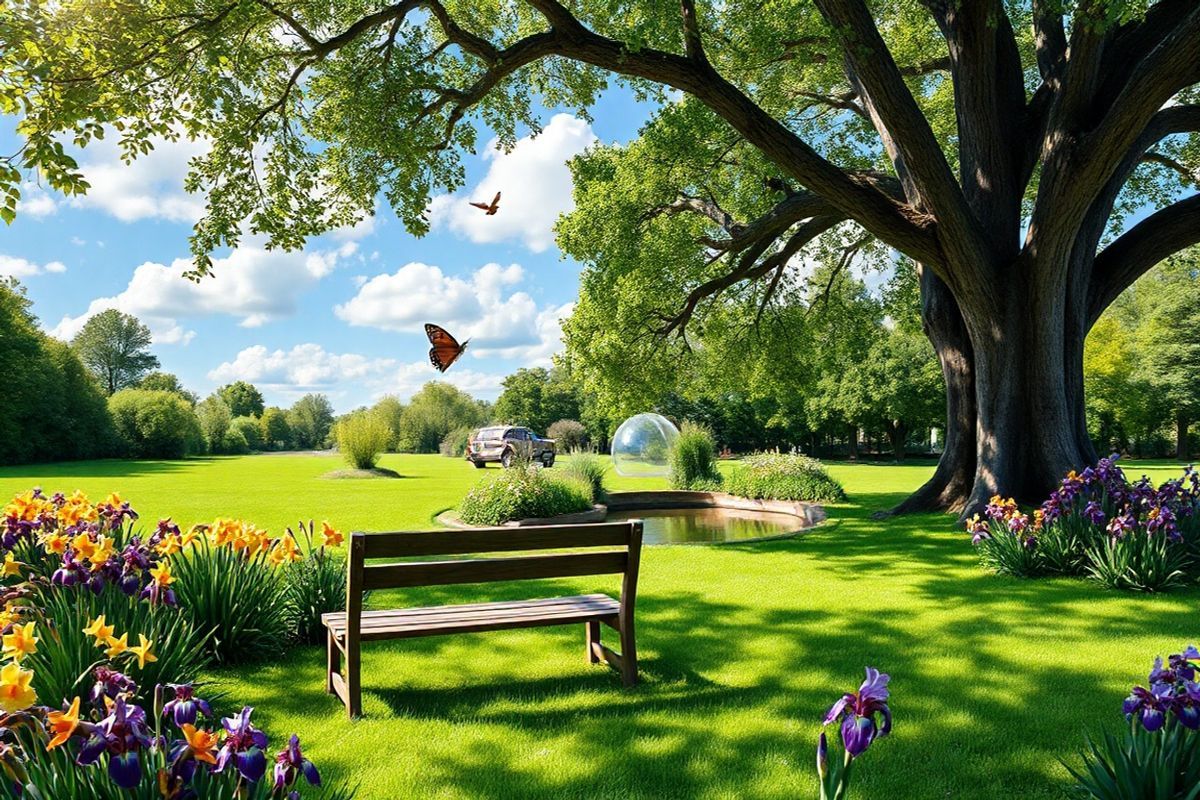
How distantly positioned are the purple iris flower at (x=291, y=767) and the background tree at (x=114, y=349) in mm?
87090

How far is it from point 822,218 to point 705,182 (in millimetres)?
2195

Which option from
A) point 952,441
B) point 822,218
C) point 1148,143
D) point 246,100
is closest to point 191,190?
point 246,100

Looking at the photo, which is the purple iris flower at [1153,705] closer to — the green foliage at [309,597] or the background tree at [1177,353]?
the green foliage at [309,597]

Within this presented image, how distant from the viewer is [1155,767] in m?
2.70

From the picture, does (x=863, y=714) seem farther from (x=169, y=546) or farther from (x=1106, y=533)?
(x=1106, y=533)

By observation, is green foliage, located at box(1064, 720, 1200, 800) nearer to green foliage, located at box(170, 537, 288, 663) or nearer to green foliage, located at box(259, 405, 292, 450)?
green foliage, located at box(170, 537, 288, 663)

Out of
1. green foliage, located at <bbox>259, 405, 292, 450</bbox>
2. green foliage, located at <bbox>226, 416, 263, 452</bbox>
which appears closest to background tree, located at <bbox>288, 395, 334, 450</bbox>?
green foliage, located at <bbox>259, 405, 292, 450</bbox>

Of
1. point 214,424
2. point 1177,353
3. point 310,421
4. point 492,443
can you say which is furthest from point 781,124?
point 310,421

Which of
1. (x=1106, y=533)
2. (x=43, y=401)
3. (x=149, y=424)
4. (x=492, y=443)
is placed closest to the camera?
(x=1106, y=533)

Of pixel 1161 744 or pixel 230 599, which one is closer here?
pixel 1161 744

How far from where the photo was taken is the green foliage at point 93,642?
3709 mm

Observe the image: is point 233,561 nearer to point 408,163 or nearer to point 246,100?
point 408,163

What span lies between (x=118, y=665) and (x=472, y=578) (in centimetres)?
181

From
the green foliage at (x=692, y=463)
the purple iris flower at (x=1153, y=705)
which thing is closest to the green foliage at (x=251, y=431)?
the green foliage at (x=692, y=463)
